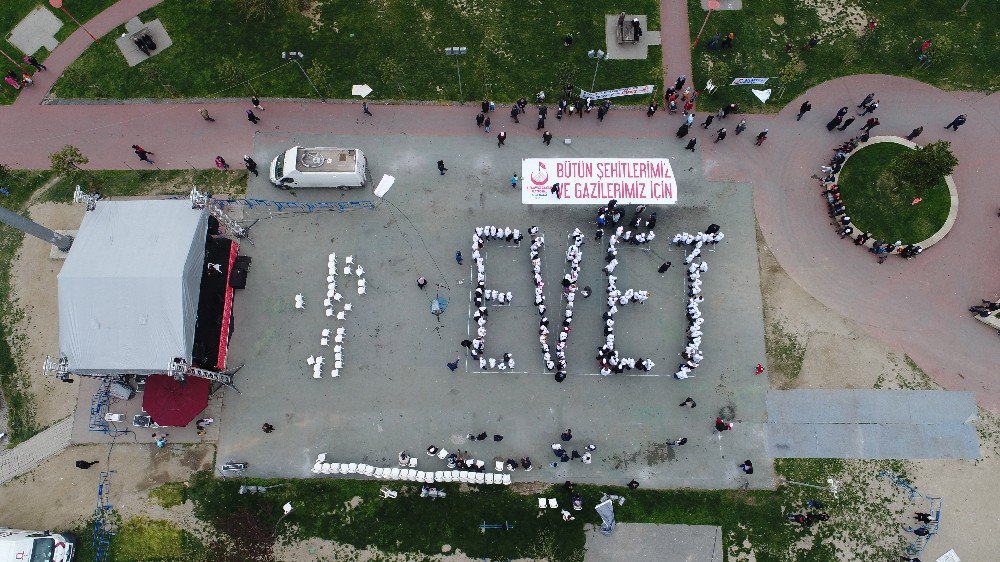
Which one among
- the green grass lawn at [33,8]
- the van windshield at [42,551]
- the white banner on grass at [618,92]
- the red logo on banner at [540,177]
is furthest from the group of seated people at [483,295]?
the green grass lawn at [33,8]

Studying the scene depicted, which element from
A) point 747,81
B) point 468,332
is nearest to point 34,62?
point 468,332

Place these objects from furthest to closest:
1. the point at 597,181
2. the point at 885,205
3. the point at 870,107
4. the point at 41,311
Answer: the point at 870,107 → the point at 597,181 → the point at 885,205 → the point at 41,311

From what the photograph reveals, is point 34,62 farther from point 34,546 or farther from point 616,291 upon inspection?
point 616,291

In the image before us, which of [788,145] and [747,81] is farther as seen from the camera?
[747,81]

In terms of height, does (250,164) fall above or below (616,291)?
above

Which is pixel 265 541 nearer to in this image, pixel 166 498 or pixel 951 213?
pixel 166 498

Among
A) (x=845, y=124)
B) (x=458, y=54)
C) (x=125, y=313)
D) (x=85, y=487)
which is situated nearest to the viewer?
(x=125, y=313)

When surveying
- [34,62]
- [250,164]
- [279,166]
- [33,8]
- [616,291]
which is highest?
[33,8]

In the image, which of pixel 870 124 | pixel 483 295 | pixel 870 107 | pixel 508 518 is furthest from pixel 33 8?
pixel 870 107
